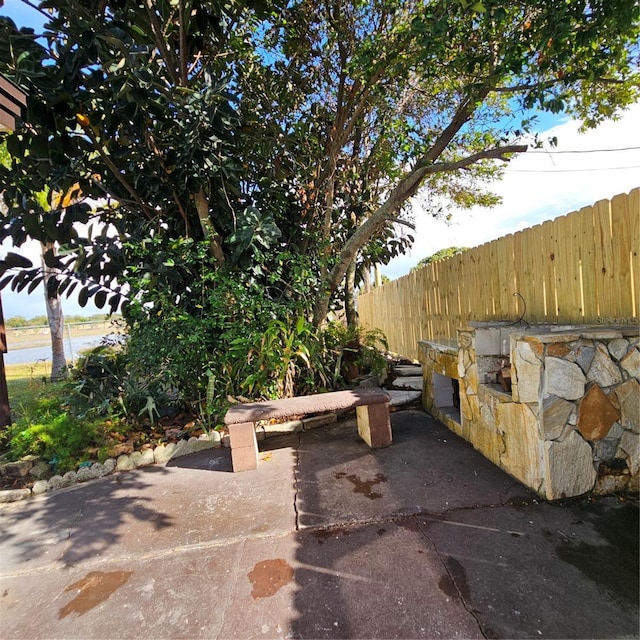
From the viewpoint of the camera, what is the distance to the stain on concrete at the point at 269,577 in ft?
6.25

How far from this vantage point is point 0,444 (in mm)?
4281

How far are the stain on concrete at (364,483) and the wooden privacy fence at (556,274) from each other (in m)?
2.03

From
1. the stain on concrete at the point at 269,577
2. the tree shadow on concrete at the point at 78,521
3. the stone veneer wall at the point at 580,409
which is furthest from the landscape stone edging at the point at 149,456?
the stone veneer wall at the point at 580,409

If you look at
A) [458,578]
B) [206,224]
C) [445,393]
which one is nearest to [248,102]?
[206,224]

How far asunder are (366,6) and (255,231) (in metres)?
3.20

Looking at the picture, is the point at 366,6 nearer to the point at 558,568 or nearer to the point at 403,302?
the point at 403,302

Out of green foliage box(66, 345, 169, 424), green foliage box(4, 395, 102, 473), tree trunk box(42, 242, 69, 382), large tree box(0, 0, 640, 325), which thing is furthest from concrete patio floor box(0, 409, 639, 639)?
tree trunk box(42, 242, 69, 382)

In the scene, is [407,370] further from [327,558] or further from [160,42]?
[160,42]

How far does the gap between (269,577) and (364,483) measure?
1.16 m

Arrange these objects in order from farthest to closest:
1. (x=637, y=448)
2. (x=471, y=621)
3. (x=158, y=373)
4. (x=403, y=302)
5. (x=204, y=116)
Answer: (x=403, y=302) → (x=158, y=373) → (x=204, y=116) → (x=637, y=448) → (x=471, y=621)

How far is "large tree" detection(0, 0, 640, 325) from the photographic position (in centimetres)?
323

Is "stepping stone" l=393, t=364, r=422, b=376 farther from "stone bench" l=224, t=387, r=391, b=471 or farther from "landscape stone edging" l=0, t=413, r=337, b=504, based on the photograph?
"stone bench" l=224, t=387, r=391, b=471

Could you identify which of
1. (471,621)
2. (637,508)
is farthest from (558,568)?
(637,508)

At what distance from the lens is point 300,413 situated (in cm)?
355
